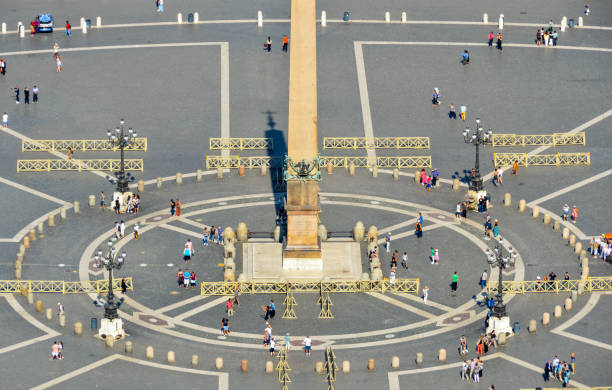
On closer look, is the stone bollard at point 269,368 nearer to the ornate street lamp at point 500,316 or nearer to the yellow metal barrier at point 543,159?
the ornate street lamp at point 500,316

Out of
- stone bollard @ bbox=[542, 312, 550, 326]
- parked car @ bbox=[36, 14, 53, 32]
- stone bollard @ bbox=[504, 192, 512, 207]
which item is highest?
parked car @ bbox=[36, 14, 53, 32]

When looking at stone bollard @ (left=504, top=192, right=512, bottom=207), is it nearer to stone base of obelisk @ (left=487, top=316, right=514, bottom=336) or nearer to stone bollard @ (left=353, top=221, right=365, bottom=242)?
stone bollard @ (left=353, top=221, right=365, bottom=242)

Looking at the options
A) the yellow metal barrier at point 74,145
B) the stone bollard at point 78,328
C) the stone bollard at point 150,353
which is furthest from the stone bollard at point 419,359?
the yellow metal barrier at point 74,145

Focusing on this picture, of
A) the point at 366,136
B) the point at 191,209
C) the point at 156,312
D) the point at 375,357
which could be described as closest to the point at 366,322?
the point at 375,357

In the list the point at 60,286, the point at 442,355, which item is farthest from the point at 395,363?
the point at 60,286

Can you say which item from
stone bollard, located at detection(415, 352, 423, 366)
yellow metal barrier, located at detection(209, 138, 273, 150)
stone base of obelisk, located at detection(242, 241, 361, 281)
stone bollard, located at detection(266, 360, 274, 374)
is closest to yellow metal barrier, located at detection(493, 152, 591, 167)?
yellow metal barrier, located at detection(209, 138, 273, 150)

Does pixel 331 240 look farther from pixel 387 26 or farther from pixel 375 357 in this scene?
pixel 387 26

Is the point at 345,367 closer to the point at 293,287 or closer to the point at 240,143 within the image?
the point at 293,287
